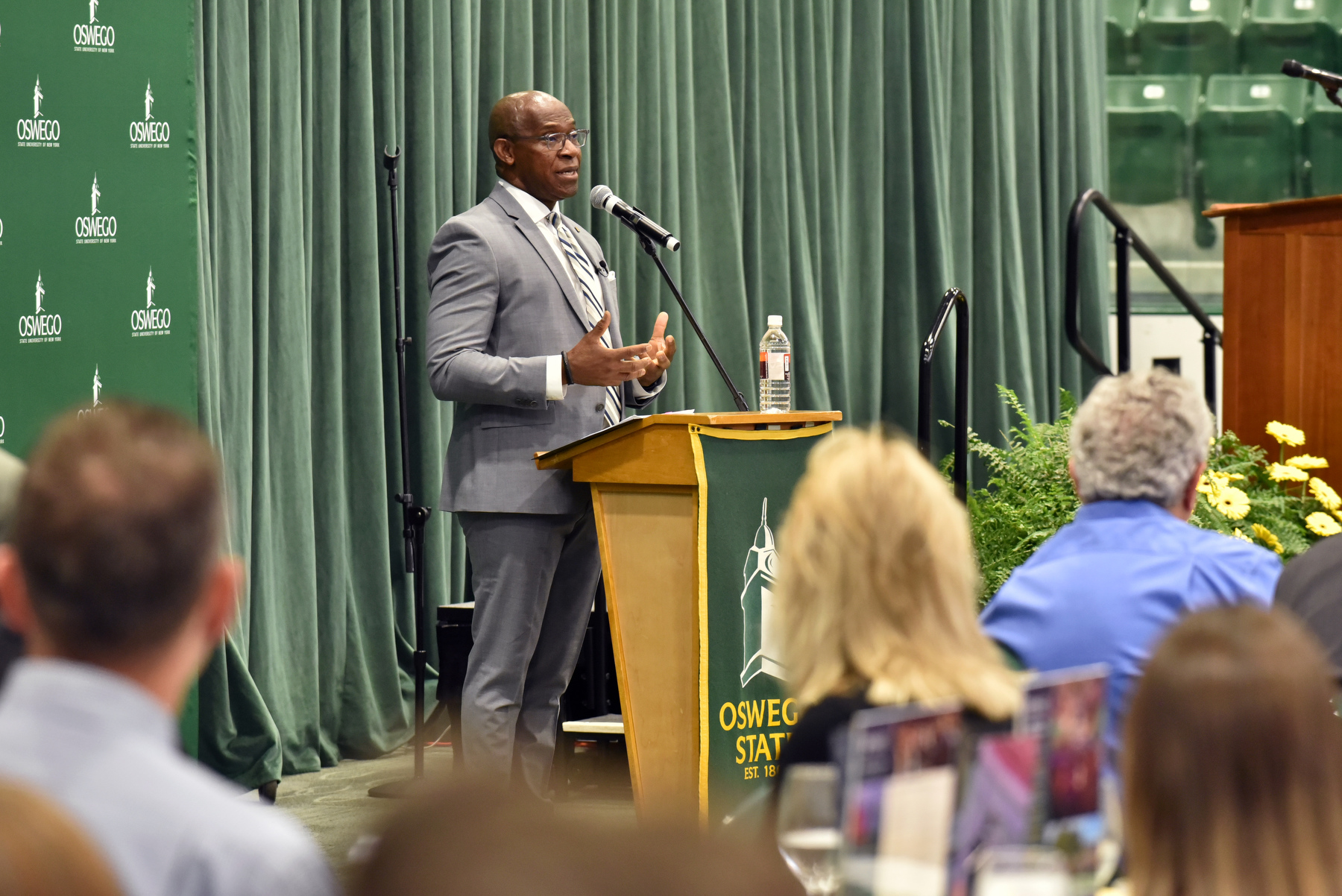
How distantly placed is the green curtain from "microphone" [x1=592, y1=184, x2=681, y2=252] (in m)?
1.16

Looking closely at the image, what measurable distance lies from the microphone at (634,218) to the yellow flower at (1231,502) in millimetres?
1583

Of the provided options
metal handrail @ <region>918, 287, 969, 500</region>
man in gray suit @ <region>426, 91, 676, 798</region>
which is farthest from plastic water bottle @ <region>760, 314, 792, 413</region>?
metal handrail @ <region>918, 287, 969, 500</region>

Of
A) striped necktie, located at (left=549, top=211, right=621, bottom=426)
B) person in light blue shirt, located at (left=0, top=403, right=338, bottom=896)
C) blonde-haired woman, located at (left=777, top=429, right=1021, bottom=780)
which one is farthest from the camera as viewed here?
striped necktie, located at (left=549, top=211, right=621, bottom=426)

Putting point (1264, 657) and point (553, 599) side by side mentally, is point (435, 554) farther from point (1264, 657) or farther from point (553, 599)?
point (1264, 657)

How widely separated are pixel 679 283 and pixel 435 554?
4.64 ft

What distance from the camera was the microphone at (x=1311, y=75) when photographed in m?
3.81

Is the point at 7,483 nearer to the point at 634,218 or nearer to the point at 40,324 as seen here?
the point at 40,324

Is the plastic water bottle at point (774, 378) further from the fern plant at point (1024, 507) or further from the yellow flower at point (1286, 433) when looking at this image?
the yellow flower at point (1286, 433)

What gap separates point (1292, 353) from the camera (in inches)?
169

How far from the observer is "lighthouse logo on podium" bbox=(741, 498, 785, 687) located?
312 centimetres

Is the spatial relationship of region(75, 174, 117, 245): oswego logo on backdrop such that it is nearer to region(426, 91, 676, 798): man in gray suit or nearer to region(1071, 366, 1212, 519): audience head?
region(426, 91, 676, 798): man in gray suit

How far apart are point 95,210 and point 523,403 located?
105cm

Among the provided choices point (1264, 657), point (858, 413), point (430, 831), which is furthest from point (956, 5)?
point (430, 831)

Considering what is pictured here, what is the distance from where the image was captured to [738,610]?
3109 mm
